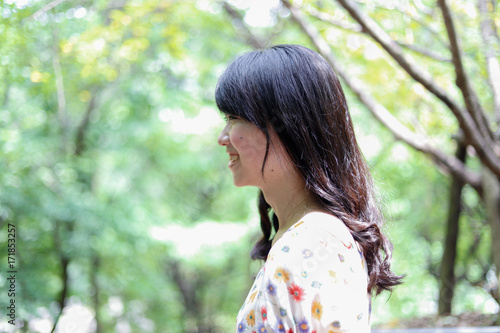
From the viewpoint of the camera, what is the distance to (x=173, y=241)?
13.9ft

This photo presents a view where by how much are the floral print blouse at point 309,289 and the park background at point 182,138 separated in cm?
41

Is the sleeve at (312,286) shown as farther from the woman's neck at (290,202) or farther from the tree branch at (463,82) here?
the tree branch at (463,82)

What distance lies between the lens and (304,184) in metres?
0.92

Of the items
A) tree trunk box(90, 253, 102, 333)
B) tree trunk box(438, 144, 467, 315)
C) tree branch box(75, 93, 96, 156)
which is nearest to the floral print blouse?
tree trunk box(438, 144, 467, 315)

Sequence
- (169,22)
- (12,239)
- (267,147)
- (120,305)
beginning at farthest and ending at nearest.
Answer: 1. (120,305)
2. (169,22)
3. (12,239)
4. (267,147)

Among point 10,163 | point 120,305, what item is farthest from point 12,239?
point 120,305

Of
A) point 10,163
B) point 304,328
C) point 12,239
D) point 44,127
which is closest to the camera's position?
point 304,328

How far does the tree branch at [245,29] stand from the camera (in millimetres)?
3537

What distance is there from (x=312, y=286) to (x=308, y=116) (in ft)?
1.03

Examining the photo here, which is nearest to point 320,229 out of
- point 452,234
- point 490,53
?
point 490,53

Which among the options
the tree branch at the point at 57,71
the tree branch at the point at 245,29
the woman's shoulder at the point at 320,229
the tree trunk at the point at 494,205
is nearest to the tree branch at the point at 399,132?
the tree trunk at the point at 494,205

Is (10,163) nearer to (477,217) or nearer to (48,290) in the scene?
(48,290)

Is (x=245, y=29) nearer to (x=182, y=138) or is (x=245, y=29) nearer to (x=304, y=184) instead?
(x=182, y=138)

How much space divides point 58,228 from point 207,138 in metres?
2.13
